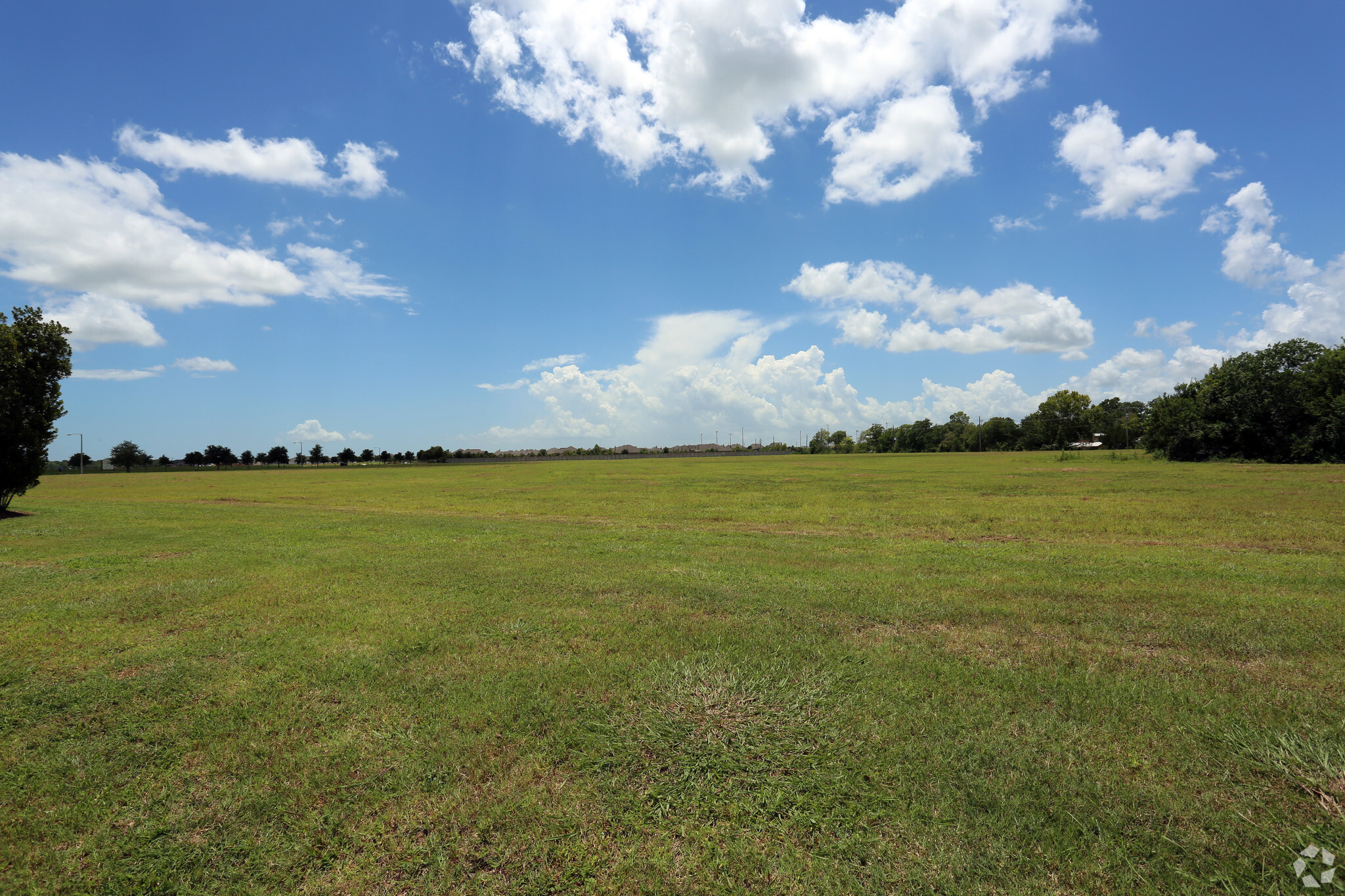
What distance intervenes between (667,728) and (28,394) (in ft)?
97.9

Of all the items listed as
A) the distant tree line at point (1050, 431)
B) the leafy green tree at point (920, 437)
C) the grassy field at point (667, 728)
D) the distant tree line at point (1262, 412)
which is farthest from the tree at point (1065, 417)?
the grassy field at point (667, 728)

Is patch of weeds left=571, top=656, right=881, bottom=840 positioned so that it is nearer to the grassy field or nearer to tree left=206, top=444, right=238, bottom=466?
the grassy field

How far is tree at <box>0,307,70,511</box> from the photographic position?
2067cm

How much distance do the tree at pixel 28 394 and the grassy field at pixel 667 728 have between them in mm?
15134

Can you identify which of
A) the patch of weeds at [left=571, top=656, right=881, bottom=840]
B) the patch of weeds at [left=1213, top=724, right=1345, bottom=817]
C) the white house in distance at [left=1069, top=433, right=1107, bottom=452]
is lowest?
the patch of weeds at [left=1213, top=724, right=1345, bottom=817]

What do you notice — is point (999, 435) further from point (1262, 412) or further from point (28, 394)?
point (28, 394)

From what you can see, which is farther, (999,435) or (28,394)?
(999,435)

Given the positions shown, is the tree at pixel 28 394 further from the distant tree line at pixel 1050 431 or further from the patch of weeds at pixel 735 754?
the distant tree line at pixel 1050 431

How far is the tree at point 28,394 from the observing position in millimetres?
20672

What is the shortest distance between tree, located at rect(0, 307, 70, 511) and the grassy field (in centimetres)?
1513

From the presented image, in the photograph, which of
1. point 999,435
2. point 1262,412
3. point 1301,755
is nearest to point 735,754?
point 1301,755

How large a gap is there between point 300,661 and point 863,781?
604 centimetres

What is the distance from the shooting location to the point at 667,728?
16.0 feet

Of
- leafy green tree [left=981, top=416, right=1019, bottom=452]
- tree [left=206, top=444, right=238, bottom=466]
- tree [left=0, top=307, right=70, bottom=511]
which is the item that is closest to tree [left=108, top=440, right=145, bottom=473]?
tree [left=206, top=444, right=238, bottom=466]
